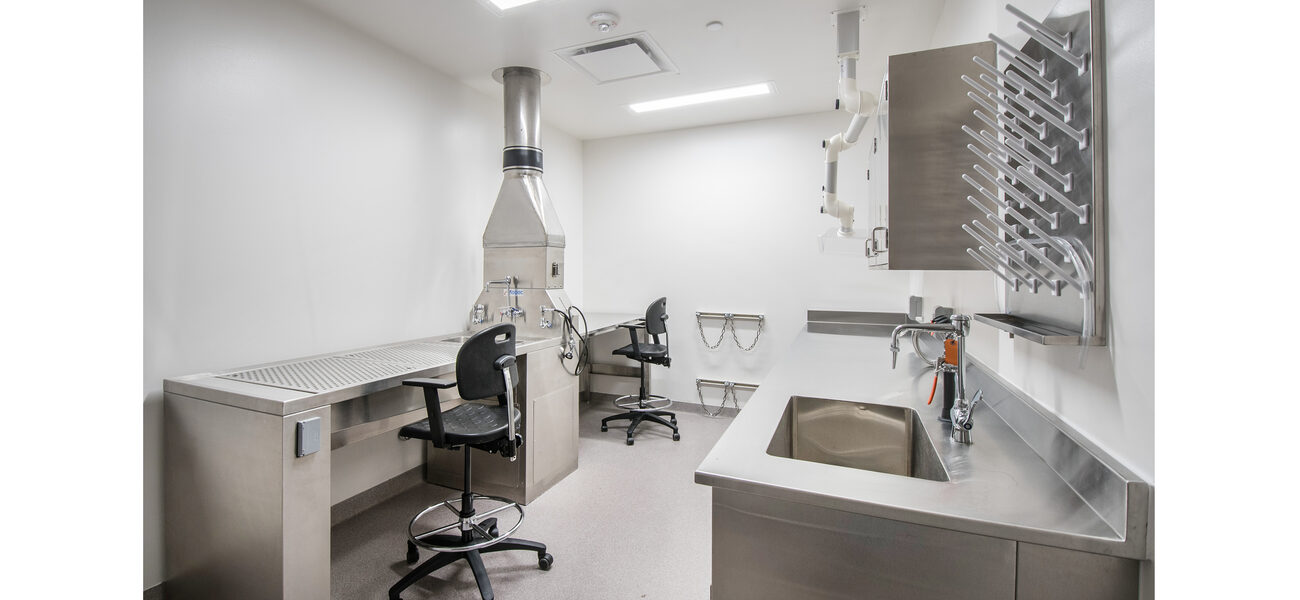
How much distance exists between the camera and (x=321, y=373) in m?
1.92

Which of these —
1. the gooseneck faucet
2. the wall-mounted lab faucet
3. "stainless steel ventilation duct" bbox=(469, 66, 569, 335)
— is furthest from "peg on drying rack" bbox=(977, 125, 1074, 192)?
the wall-mounted lab faucet

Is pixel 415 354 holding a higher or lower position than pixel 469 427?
higher

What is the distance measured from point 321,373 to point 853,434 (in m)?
2.00

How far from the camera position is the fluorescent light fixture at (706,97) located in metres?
3.37

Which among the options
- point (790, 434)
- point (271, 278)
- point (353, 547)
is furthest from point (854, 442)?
point (271, 278)

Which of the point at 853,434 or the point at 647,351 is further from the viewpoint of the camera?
the point at 647,351

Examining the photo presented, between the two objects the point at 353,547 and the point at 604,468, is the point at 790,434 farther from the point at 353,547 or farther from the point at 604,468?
the point at 353,547

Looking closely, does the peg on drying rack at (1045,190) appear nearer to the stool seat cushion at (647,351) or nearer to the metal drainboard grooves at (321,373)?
the metal drainboard grooves at (321,373)

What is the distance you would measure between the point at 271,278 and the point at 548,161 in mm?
2384

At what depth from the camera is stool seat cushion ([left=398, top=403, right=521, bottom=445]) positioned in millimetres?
1855

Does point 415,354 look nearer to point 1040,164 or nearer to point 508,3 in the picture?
point 508,3

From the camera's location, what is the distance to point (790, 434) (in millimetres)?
1519

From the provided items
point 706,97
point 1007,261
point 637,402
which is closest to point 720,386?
point 637,402

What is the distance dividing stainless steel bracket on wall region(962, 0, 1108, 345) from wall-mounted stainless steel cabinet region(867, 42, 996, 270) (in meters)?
0.19
